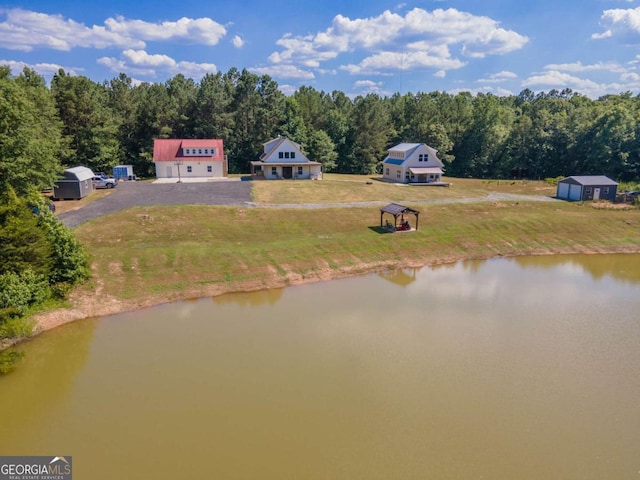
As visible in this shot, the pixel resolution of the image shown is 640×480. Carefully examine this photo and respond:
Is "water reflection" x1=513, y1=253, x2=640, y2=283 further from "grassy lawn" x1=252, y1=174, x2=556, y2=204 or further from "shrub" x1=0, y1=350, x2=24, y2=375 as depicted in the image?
"shrub" x1=0, y1=350, x2=24, y2=375

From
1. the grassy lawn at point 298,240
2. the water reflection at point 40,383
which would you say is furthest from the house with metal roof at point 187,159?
the water reflection at point 40,383

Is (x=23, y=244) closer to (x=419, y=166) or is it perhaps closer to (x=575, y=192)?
(x=419, y=166)

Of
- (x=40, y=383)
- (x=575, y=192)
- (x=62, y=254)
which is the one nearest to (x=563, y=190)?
(x=575, y=192)

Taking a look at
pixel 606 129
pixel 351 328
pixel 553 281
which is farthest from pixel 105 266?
pixel 606 129

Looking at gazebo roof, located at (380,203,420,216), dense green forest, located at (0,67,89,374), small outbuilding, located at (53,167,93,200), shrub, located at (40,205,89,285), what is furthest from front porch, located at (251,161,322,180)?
shrub, located at (40,205,89,285)

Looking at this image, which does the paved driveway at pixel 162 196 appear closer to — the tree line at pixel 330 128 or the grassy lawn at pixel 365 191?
the grassy lawn at pixel 365 191
